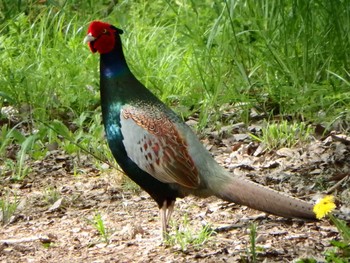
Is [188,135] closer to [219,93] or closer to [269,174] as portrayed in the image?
[269,174]

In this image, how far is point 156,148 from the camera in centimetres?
515

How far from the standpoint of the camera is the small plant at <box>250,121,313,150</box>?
6449mm

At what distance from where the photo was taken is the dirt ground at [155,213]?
4871 millimetres

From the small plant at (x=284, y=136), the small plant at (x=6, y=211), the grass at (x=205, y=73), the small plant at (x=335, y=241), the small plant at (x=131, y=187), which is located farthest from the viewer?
the grass at (x=205, y=73)

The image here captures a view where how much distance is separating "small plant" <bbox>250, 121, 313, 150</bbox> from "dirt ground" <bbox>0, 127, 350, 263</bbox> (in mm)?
74

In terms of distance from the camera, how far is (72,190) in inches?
240

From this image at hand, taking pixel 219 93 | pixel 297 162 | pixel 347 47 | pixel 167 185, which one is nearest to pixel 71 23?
pixel 219 93

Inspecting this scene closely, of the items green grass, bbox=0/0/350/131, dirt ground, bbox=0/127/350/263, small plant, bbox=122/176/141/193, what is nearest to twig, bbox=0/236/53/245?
dirt ground, bbox=0/127/350/263

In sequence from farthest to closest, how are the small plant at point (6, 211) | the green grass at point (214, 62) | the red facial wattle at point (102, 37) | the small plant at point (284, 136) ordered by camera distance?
the green grass at point (214, 62)
the small plant at point (284, 136)
the small plant at point (6, 211)
the red facial wattle at point (102, 37)

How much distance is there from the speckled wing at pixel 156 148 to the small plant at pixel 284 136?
139 centimetres

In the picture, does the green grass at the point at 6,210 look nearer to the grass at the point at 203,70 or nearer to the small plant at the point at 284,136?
the grass at the point at 203,70

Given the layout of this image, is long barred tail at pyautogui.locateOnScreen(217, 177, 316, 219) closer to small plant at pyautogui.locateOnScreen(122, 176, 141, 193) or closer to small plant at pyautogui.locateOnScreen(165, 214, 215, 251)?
small plant at pyautogui.locateOnScreen(165, 214, 215, 251)

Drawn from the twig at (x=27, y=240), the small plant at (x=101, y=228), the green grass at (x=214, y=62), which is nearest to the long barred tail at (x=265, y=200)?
the small plant at (x=101, y=228)

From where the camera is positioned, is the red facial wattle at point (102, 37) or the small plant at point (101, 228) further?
the red facial wattle at point (102, 37)
